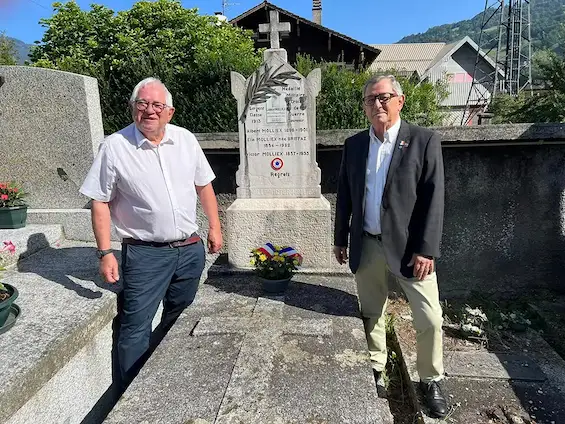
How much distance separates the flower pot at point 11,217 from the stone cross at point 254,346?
2.33 m

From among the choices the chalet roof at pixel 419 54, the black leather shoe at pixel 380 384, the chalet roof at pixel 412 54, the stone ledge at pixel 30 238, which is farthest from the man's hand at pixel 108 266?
the chalet roof at pixel 412 54

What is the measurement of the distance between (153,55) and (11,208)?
2.99m

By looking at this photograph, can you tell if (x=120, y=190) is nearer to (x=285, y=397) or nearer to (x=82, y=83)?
(x=285, y=397)

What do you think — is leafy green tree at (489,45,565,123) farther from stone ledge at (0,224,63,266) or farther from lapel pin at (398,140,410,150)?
stone ledge at (0,224,63,266)

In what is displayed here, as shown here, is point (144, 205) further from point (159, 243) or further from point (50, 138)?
point (50, 138)

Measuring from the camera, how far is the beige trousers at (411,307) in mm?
2646

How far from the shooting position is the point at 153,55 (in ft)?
19.8

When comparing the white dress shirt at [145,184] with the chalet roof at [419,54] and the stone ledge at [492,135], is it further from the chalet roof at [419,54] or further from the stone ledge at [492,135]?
the chalet roof at [419,54]

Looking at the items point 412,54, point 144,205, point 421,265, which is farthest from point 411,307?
point 412,54

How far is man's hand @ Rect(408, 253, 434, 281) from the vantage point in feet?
8.44

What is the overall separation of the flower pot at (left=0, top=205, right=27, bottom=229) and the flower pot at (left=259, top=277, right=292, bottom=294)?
244 cm

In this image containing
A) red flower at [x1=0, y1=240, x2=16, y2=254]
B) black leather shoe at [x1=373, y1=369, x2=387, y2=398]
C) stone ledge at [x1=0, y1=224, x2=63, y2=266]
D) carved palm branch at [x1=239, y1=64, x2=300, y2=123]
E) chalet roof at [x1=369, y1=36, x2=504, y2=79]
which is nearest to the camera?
black leather shoe at [x1=373, y1=369, x2=387, y2=398]

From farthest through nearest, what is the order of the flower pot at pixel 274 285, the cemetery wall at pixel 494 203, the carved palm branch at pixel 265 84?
1. the cemetery wall at pixel 494 203
2. the carved palm branch at pixel 265 84
3. the flower pot at pixel 274 285

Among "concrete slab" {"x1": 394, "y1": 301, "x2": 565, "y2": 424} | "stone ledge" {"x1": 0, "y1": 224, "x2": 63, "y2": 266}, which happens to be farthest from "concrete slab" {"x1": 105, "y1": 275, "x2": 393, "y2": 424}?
"stone ledge" {"x1": 0, "y1": 224, "x2": 63, "y2": 266}
